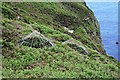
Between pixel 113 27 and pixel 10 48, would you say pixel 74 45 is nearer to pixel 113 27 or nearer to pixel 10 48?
pixel 10 48

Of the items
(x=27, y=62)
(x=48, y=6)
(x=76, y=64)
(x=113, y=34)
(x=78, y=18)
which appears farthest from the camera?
(x=113, y=34)

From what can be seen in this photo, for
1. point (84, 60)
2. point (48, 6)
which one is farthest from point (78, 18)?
point (84, 60)

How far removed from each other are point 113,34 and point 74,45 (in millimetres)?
89796

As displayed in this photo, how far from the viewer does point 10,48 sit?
18172 millimetres

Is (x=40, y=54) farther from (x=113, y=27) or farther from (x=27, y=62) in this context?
(x=113, y=27)

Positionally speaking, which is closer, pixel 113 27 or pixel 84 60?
pixel 84 60

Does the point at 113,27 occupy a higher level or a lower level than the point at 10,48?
higher

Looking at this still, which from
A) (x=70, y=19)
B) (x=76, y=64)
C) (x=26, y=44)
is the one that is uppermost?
(x=70, y=19)

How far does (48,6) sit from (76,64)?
2908 cm

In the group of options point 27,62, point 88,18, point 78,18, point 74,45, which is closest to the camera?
point 27,62

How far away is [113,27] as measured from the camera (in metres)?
126

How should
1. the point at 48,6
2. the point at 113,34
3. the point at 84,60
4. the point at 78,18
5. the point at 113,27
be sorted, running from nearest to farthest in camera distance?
the point at 84,60
the point at 48,6
the point at 78,18
the point at 113,34
the point at 113,27

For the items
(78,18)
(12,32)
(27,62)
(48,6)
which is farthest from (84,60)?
(78,18)

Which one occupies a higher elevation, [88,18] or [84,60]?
[88,18]
